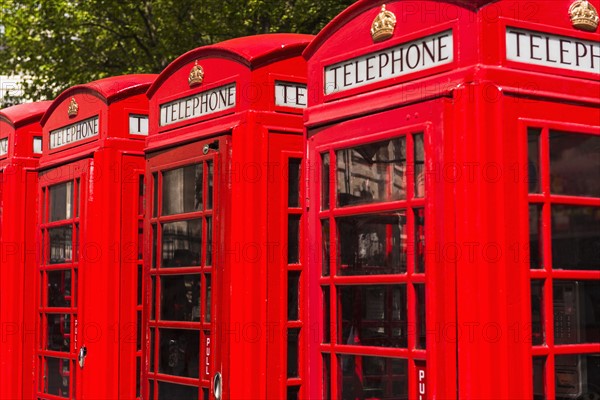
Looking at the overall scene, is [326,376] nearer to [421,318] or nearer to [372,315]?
[372,315]

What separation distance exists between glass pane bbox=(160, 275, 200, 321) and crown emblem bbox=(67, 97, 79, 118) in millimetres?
1851

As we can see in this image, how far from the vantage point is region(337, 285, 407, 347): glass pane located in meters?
4.24

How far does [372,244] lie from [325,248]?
346mm

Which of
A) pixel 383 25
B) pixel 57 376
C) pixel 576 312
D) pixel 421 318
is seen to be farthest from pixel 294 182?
pixel 57 376

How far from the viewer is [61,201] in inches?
289

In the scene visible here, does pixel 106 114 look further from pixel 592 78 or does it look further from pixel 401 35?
pixel 592 78

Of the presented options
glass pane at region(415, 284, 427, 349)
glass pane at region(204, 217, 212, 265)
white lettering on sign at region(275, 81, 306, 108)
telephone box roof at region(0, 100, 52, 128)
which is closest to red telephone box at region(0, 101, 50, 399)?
telephone box roof at region(0, 100, 52, 128)

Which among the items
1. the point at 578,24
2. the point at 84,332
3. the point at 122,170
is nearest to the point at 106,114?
the point at 122,170

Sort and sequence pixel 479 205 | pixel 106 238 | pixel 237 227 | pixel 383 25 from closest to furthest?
pixel 479 205 → pixel 383 25 → pixel 237 227 → pixel 106 238

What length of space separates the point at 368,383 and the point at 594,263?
1.10m

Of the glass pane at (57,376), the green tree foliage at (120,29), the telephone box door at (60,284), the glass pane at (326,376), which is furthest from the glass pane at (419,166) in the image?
the green tree foliage at (120,29)

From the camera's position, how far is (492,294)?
3.81 meters

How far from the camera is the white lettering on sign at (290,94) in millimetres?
5535

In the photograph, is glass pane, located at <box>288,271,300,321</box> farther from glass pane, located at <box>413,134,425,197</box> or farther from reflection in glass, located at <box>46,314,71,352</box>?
reflection in glass, located at <box>46,314,71,352</box>
